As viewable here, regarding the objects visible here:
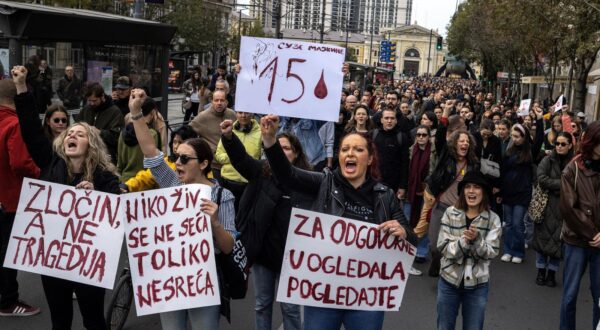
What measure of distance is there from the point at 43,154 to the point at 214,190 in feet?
4.29

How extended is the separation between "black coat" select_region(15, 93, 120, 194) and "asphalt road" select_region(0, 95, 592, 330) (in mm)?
1582

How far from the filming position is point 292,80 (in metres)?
4.62

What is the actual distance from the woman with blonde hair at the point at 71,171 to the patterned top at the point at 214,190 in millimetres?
330

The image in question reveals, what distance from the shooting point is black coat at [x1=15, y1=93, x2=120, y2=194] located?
13.9 ft

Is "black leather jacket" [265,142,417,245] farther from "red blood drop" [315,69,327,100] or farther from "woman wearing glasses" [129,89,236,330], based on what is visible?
"red blood drop" [315,69,327,100]

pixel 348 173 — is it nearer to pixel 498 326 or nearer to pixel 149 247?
pixel 149 247

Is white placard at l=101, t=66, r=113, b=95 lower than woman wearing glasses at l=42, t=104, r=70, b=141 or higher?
higher

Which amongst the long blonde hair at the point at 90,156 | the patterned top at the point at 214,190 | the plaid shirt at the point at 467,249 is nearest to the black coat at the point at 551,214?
the plaid shirt at the point at 467,249

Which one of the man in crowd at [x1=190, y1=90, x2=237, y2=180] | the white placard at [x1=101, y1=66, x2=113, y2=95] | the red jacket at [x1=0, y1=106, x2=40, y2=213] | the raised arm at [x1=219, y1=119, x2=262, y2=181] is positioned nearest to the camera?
the raised arm at [x1=219, y1=119, x2=262, y2=181]

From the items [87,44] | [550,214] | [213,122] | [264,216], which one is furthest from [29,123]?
[87,44]

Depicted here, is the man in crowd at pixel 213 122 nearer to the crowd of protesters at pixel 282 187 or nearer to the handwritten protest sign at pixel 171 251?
the crowd of protesters at pixel 282 187

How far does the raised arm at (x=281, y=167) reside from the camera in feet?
12.6

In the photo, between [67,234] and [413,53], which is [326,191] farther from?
[413,53]

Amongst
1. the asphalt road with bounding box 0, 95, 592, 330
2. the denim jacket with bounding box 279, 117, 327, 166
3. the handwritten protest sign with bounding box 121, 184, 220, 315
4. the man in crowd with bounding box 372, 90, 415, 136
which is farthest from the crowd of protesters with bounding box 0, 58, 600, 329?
the man in crowd with bounding box 372, 90, 415, 136
